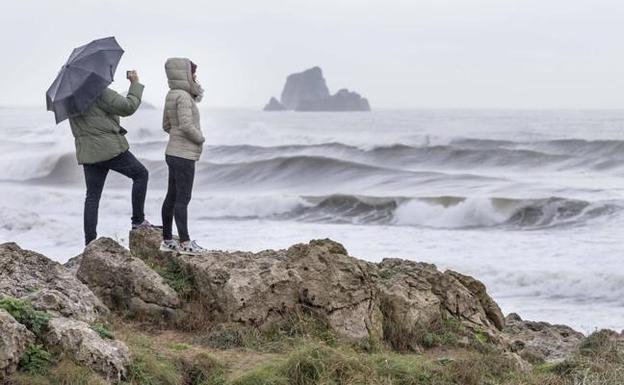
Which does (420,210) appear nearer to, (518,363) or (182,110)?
(182,110)

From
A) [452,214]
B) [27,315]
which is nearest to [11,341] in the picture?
[27,315]

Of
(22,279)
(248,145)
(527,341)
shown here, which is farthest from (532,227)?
(248,145)

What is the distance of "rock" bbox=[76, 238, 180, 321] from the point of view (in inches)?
252

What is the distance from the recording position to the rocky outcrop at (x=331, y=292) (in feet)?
20.2

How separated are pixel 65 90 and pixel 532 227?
1313cm

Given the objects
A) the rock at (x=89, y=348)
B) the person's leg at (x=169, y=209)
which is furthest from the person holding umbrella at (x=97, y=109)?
the rock at (x=89, y=348)

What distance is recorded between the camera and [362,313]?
20.2 ft

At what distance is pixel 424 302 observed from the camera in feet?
21.0

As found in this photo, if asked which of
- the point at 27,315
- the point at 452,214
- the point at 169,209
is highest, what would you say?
the point at 169,209

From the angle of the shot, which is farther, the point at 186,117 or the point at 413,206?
the point at 413,206

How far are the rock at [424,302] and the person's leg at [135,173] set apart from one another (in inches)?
86.6

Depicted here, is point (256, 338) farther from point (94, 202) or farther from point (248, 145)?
point (248, 145)

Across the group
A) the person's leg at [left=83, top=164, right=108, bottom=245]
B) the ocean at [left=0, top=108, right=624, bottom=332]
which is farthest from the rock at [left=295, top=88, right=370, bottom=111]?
the person's leg at [left=83, top=164, right=108, bottom=245]

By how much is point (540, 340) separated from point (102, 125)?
4.16 m
